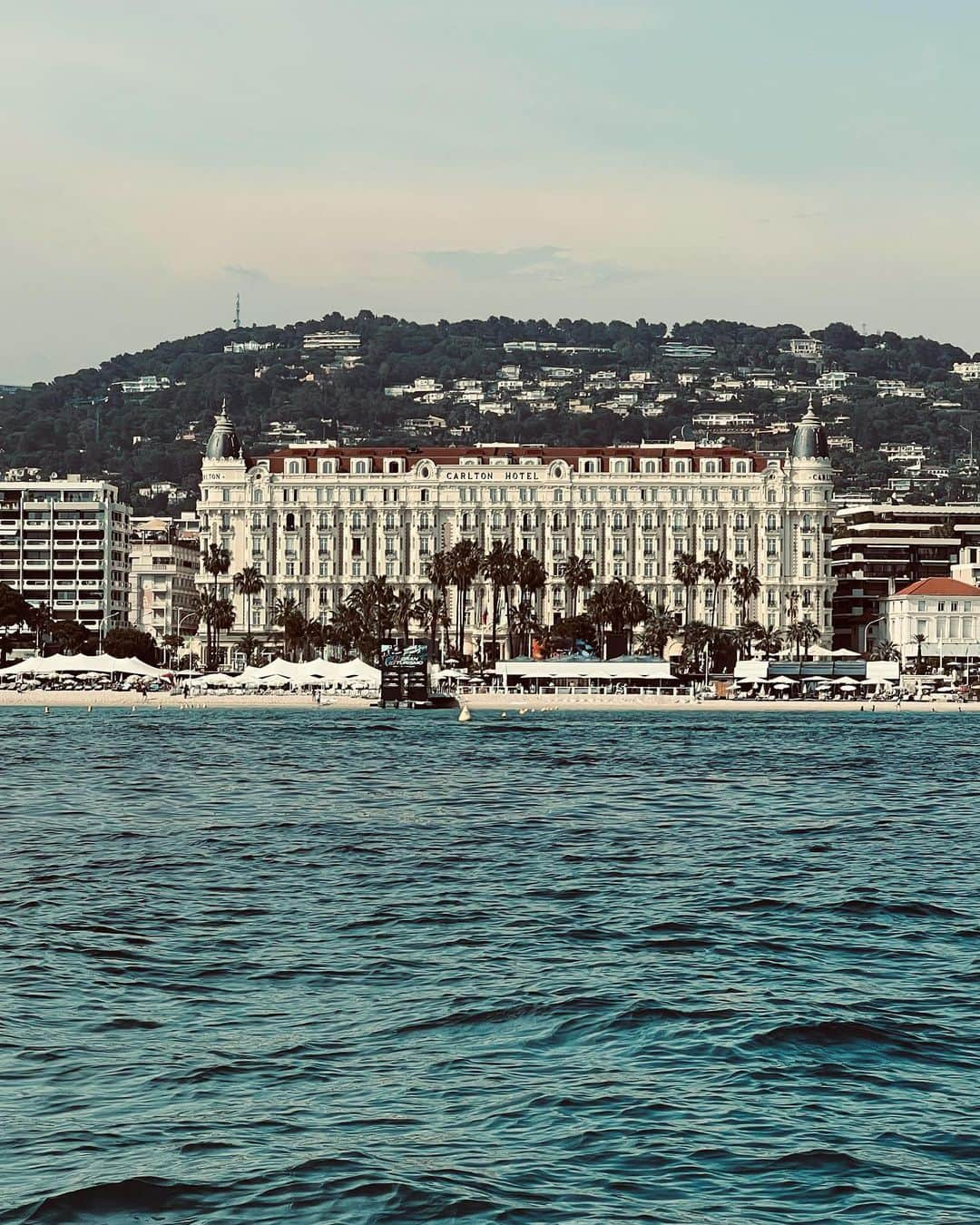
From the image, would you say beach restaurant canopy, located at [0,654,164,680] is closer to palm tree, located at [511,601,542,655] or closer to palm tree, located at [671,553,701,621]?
palm tree, located at [511,601,542,655]

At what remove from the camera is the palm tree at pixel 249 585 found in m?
192

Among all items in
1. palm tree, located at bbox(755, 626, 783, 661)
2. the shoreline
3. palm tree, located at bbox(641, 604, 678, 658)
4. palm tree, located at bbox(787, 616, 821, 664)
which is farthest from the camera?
palm tree, located at bbox(755, 626, 783, 661)

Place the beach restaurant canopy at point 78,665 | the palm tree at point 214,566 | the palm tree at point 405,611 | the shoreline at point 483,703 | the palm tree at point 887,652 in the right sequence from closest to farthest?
the beach restaurant canopy at point 78,665 < the shoreline at point 483,703 < the palm tree at point 887,652 < the palm tree at point 405,611 < the palm tree at point 214,566

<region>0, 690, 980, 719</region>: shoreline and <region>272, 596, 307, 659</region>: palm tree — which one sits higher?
<region>272, 596, 307, 659</region>: palm tree

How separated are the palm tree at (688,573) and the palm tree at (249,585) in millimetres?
40657

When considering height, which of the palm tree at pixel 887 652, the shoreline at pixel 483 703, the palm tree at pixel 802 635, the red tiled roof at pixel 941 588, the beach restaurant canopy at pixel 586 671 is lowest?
the shoreline at pixel 483 703

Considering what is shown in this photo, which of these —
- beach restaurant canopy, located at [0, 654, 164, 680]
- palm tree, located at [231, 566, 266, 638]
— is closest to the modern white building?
palm tree, located at [231, 566, 266, 638]

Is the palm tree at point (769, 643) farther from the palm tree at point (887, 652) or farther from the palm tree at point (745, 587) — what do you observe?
the palm tree at point (887, 652)

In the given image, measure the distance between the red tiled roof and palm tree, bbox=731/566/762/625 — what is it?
14.3 meters

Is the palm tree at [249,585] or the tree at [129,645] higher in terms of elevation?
the palm tree at [249,585]

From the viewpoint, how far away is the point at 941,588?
187m

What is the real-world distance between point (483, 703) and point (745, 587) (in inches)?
2060

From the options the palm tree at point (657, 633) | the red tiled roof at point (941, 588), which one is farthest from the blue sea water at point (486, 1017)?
the red tiled roof at point (941, 588)

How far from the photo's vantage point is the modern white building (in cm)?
18562
